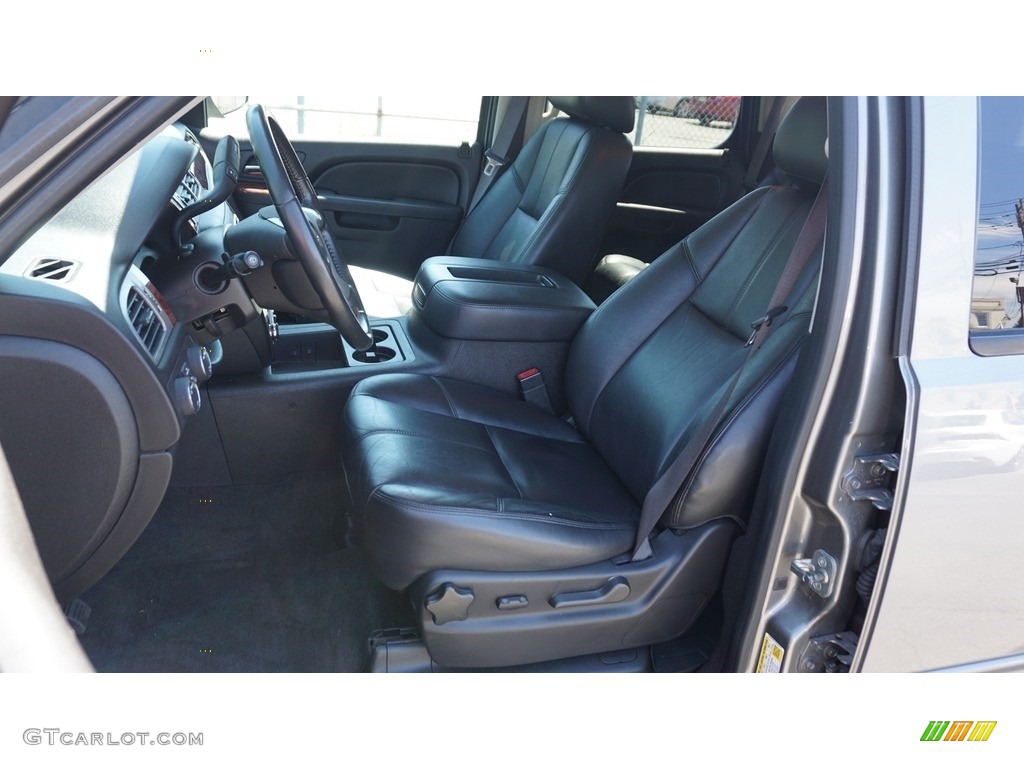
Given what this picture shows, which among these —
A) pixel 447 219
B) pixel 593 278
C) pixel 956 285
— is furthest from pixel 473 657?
pixel 447 219

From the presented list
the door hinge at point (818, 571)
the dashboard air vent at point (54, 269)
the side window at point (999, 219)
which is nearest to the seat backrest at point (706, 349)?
the door hinge at point (818, 571)

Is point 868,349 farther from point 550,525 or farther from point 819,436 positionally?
point 550,525

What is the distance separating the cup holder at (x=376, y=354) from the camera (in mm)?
2314

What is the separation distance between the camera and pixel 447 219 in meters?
3.52

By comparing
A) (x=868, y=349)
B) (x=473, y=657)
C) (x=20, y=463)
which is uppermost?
(x=868, y=349)

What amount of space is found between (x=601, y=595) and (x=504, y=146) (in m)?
2.29

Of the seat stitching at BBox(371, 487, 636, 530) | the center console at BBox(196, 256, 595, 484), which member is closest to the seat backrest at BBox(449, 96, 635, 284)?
the center console at BBox(196, 256, 595, 484)

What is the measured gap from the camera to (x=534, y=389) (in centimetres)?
230

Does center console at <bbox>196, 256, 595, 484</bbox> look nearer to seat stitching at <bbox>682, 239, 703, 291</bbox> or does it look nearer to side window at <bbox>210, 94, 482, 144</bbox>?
seat stitching at <bbox>682, 239, 703, 291</bbox>

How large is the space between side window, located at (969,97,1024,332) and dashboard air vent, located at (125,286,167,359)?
1.24 metres

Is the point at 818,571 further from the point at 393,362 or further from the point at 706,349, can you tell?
the point at 393,362

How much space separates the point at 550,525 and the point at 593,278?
74.3 inches

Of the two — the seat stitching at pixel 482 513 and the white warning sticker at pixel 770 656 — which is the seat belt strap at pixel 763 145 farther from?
the white warning sticker at pixel 770 656
